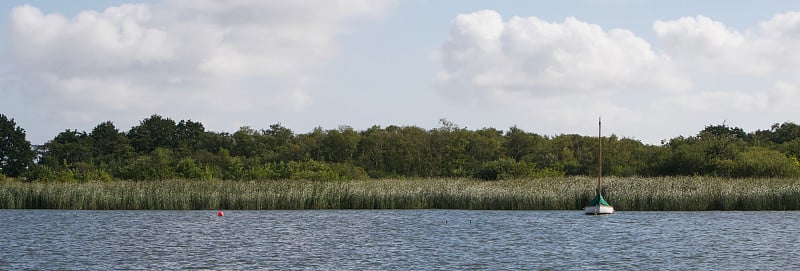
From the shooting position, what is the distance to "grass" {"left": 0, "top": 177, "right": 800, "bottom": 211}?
39.2 metres

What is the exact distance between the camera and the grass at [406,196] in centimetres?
3916

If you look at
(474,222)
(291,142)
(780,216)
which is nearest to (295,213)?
(474,222)

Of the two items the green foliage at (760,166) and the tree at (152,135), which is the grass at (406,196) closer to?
the green foliage at (760,166)

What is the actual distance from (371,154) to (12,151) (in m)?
32.5

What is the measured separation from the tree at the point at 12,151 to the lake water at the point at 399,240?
45.3 metres

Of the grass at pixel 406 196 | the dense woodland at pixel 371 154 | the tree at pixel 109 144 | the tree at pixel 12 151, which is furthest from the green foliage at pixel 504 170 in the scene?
the tree at pixel 12 151

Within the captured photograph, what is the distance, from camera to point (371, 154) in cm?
7219

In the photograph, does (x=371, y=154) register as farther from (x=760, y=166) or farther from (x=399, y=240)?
(x=399, y=240)

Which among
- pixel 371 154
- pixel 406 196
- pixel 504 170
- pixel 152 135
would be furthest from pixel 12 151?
pixel 406 196

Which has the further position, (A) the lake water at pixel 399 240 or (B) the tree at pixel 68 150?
(B) the tree at pixel 68 150

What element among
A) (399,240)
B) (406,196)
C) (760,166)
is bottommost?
(399,240)

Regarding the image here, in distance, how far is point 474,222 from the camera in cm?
3353

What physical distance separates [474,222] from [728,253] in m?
11.5

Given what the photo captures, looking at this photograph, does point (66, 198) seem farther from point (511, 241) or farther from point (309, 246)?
point (511, 241)
